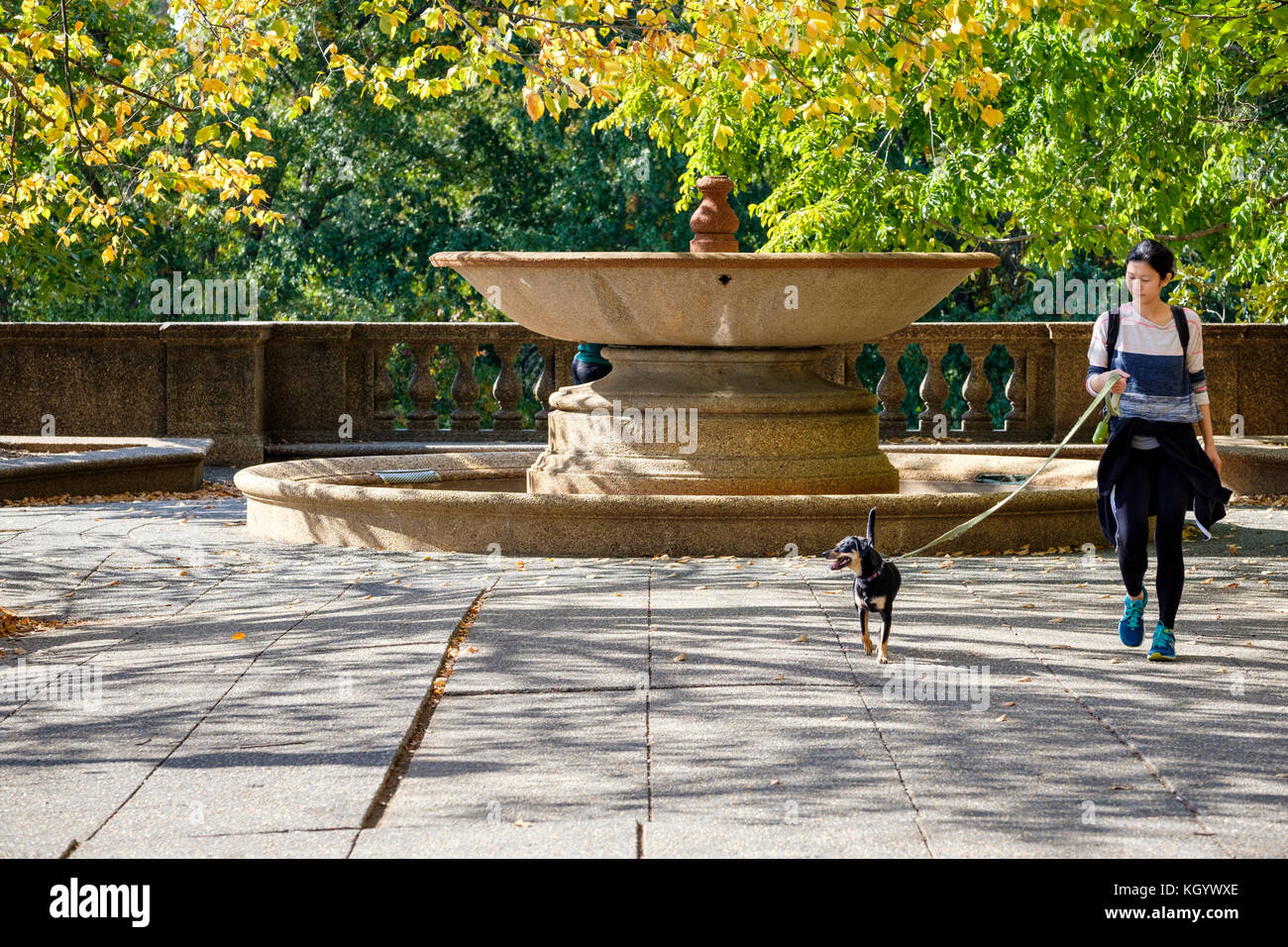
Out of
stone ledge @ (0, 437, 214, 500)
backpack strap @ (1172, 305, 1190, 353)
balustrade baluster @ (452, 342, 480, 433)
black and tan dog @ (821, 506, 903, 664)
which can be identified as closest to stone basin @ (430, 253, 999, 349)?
backpack strap @ (1172, 305, 1190, 353)

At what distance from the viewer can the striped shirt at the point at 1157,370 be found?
20.3 feet

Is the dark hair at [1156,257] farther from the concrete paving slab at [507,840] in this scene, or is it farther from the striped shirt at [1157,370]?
the concrete paving slab at [507,840]

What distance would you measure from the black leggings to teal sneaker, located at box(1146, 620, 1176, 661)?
0.31 ft

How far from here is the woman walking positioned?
6.18 meters

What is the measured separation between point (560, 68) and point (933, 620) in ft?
19.7

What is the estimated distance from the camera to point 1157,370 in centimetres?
621

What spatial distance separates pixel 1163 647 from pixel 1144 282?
4.45ft

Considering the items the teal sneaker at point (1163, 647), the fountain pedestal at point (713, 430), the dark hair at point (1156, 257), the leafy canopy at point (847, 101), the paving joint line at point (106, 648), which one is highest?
the leafy canopy at point (847, 101)

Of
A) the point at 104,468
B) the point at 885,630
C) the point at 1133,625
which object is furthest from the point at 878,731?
the point at 104,468

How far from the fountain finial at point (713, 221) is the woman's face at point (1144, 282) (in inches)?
192

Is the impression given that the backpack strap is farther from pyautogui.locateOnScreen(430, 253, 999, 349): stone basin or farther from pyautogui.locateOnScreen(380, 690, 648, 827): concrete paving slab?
pyautogui.locateOnScreen(430, 253, 999, 349): stone basin

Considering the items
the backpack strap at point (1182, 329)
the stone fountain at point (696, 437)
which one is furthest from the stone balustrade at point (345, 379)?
the backpack strap at point (1182, 329)

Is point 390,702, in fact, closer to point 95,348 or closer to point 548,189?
point 95,348

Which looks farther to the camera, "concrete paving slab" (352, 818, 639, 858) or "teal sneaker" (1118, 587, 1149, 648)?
"teal sneaker" (1118, 587, 1149, 648)
